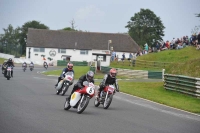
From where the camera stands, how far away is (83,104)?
15.9 meters

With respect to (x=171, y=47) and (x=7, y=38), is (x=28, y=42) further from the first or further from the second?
(x=7, y=38)

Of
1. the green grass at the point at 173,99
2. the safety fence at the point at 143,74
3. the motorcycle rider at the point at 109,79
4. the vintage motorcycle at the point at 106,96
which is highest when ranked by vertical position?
the motorcycle rider at the point at 109,79

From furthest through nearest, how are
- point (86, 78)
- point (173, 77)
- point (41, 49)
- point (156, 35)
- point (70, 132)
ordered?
point (156, 35) → point (41, 49) → point (173, 77) → point (86, 78) → point (70, 132)

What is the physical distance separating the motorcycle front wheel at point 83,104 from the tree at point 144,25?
103 metres

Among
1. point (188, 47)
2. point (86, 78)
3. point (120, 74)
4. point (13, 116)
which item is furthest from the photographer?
point (188, 47)

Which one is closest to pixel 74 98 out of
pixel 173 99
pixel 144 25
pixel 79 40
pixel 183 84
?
pixel 173 99

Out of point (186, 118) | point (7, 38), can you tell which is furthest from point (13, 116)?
point (7, 38)

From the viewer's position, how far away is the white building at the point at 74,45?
108 meters

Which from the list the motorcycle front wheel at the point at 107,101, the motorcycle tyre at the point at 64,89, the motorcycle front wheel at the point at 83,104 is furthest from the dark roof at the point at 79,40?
the motorcycle front wheel at the point at 83,104

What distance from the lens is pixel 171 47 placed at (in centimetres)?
5662

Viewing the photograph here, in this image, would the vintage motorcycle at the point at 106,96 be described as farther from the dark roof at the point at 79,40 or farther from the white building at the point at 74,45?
the dark roof at the point at 79,40

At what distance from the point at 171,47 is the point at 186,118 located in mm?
39591

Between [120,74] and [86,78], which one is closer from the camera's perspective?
[86,78]

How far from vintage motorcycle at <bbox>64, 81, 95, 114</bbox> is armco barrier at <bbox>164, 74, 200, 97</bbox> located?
39.3 feet
